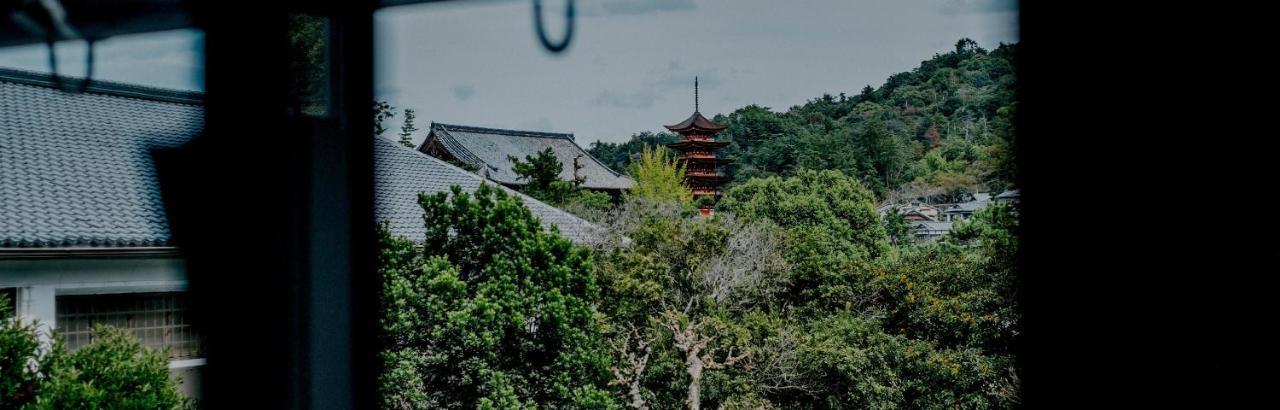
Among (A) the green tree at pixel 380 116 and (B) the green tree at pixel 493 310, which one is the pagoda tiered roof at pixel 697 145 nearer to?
(B) the green tree at pixel 493 310

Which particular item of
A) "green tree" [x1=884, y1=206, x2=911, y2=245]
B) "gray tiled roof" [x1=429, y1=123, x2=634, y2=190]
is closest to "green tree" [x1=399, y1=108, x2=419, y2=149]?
"gray tiled roof" [x1=429, y1=123, x2=634, y2=190]

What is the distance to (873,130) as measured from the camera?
2695mm

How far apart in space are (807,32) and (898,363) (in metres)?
3.13

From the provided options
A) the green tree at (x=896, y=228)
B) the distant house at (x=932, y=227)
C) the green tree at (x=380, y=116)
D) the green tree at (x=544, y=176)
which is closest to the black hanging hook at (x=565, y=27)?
the green tree at (x=380, y=116)

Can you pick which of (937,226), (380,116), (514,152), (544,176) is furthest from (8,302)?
(544,176)

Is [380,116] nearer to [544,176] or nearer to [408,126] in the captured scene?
[408,126]

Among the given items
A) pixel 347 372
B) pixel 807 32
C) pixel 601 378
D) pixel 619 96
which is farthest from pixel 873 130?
pixel 347 372

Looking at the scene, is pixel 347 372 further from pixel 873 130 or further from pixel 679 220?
pixel 679 220

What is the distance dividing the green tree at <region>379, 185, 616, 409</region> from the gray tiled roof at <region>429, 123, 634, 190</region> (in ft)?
0.93

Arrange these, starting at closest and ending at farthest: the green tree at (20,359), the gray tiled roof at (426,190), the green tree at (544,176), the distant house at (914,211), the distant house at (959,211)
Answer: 1. the green tree at (20,359)
2. the distant house at (959,211)
3. the distant house at (914,211)
4. the gray tiled roof at (426,190)
5. the green tree at (544,176)

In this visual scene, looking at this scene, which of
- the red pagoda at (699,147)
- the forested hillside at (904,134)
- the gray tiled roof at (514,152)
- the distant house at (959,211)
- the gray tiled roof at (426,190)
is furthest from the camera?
the gray tiled roof at (514,152)

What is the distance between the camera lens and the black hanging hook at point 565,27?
783 mm

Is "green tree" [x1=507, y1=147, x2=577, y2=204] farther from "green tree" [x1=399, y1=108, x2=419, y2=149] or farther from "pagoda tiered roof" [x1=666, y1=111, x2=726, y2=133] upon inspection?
"green tree" [x1=399, y1=108, x2=419, y2=149]

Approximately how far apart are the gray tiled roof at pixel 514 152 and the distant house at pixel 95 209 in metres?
1.57
